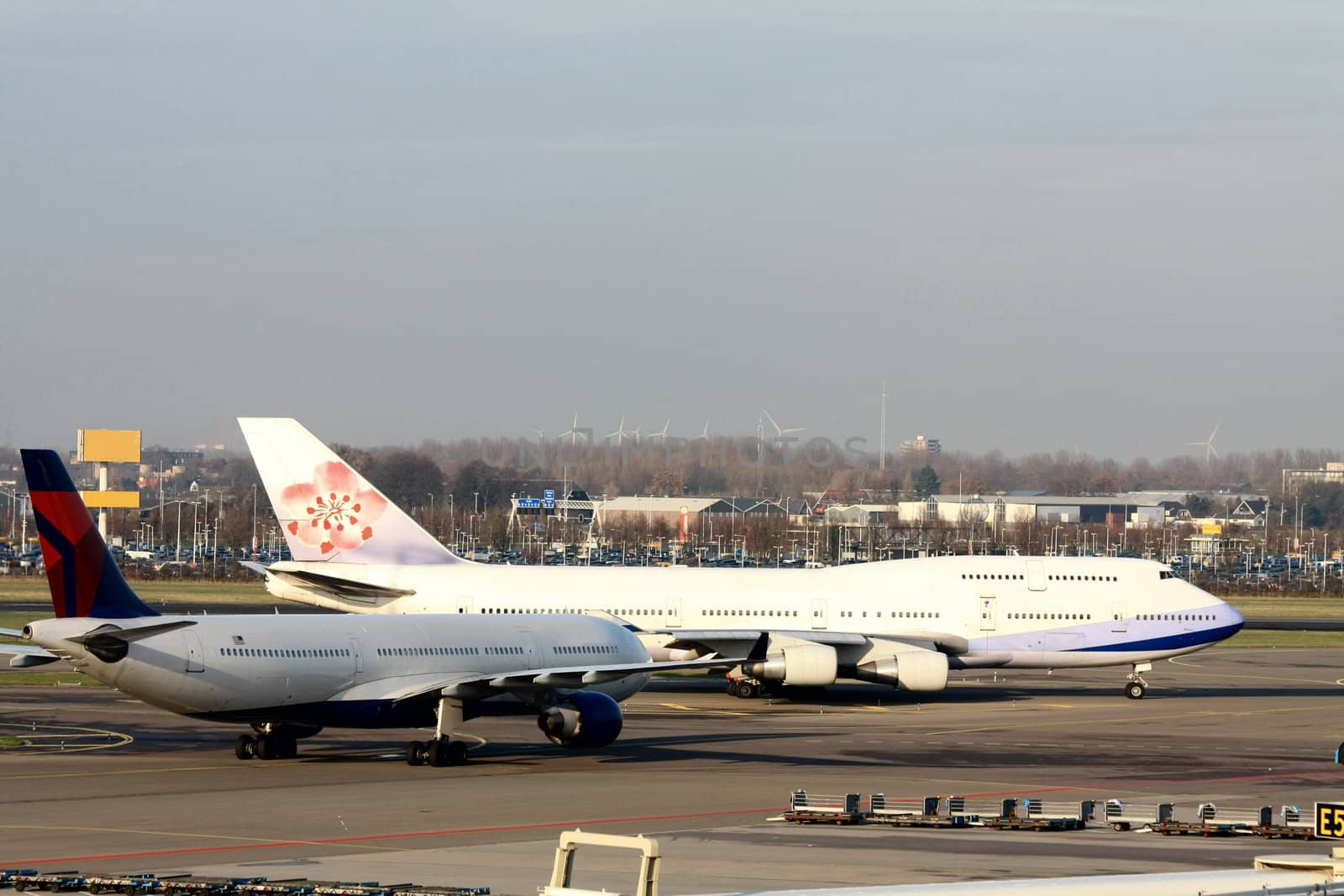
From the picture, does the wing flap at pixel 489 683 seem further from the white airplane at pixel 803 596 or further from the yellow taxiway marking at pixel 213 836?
the white airplane at pixel 803 596

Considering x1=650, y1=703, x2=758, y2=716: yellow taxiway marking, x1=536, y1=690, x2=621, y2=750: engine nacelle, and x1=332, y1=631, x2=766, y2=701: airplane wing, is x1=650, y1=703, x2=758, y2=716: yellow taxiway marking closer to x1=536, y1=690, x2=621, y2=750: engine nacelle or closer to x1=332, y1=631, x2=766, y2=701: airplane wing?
x1=536, y1=690, x2=621, y2=750: engine nacelle

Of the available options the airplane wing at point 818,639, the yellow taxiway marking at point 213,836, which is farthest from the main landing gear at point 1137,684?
the yellow taxiway marking at point 213,836

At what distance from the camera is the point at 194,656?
34.5 m

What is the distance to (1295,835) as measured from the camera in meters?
27.3

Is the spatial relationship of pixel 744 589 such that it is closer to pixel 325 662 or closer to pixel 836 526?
pixel 325 662

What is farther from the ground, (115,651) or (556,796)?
(115,651)

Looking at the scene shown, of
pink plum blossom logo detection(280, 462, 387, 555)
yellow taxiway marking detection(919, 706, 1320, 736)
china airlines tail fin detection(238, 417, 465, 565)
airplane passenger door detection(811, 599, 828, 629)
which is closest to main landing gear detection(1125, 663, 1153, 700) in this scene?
yellow taxiway marking detection(919, 706, 1320, 736)

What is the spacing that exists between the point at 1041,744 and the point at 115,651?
21777 millimetres

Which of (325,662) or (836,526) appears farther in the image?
(836,526)

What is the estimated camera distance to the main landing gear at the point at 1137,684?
2263 inches

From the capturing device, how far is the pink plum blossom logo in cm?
5897

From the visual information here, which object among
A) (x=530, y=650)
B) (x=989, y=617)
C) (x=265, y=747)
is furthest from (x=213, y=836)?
(x=989, y=617)

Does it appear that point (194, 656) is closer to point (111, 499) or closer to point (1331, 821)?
point (1331, 821)

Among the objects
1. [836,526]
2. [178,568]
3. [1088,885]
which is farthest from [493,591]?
[836,526]
